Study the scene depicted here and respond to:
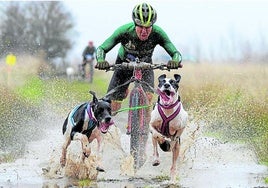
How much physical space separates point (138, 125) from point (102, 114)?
110 centimetres

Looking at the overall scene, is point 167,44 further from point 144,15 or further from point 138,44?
point 144,15

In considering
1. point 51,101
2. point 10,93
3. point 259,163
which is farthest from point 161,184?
point 10,93

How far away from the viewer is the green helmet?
11156 mm

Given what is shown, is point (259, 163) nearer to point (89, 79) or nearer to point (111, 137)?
point (111, 137)

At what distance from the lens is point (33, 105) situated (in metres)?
17.4

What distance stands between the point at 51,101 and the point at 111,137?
4285mm

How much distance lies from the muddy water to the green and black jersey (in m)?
1.11

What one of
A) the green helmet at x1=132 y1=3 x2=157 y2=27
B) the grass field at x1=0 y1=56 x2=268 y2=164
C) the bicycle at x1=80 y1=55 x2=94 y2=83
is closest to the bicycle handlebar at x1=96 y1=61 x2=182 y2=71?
the green helmet at x1=132 y1=3 x2=157 y2=27

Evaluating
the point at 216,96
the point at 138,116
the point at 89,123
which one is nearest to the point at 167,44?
the point at 138,116

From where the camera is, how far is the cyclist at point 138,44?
36.8 feet

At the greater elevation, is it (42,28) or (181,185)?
(42,28)

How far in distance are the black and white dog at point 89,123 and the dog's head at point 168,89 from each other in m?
0.64

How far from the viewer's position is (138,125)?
1136 centimetres

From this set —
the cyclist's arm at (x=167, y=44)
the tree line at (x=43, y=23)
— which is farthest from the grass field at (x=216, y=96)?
the tree line at (x=43, y=23)
